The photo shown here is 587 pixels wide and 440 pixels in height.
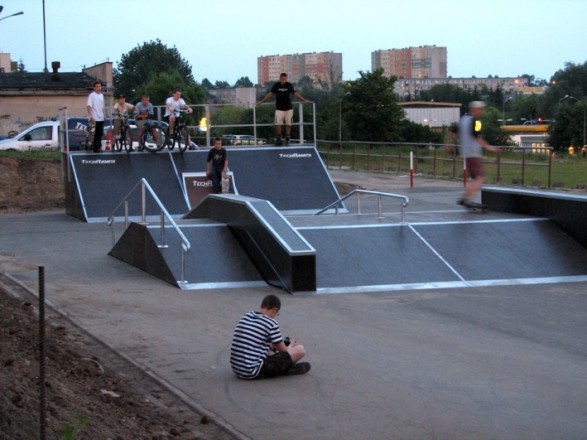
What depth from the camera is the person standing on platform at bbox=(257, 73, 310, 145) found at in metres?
26.3

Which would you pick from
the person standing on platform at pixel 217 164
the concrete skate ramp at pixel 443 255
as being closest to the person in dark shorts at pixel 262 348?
the concrete skate ramp at pixel 443 255

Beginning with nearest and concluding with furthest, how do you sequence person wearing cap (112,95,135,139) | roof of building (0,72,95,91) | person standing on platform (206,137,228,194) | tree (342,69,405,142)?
person standing on platform (206,137,228,194), person wearing cap (112,95,135,139), roof of building (0,72,95,91), tree (342,69,405,142)

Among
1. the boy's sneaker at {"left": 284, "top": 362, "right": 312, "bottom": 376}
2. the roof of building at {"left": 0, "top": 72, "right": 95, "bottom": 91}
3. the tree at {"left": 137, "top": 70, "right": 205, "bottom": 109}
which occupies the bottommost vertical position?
the boy's sneaker at {"left": 284, "top": 362, "right": 312, "bottom": 376}

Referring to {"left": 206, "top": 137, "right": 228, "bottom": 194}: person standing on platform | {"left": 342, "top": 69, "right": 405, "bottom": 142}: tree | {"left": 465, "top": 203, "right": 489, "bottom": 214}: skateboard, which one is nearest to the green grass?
{"left": 206, "top": 137, "right": 228, "bottom": 194}: person standing on platform

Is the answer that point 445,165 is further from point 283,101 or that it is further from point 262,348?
point 262,348

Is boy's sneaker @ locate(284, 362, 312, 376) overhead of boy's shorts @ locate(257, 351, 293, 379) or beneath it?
beneath

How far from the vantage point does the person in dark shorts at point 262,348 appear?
847cm

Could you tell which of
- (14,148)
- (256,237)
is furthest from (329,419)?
(14,148)

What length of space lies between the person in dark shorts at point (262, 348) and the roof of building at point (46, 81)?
47.7 meters

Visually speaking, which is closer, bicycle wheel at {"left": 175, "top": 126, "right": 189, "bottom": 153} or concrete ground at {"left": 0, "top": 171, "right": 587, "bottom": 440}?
concrete ground at {"left": 0, "top": 171, "right": 587, "bottom": 440}

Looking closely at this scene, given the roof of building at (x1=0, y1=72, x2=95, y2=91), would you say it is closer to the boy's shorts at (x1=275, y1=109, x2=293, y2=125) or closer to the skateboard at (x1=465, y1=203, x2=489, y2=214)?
the boy's shorts at (x1=275, y1=109, x2=293, y2=125)

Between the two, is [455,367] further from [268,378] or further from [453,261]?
[453,261]

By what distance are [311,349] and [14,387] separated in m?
4.10

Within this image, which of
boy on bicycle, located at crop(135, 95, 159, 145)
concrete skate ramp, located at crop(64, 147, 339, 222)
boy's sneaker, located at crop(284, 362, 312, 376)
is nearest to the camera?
boy's sneaker, located at crop(284, 362, 312, 376)
